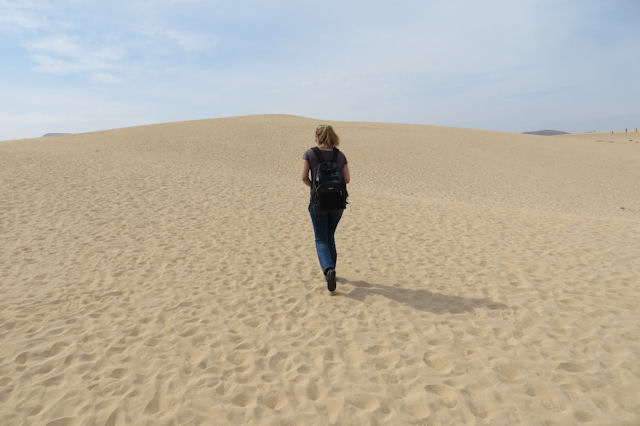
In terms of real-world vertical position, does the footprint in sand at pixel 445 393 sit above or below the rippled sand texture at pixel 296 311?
below

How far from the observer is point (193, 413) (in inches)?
135

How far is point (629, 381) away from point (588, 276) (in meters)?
3.56

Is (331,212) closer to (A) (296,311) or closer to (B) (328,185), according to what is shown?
(B) (328,185)

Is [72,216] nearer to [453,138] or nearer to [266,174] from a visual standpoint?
[266,174]

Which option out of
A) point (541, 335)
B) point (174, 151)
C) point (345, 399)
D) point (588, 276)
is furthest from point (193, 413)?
point (174, 151)

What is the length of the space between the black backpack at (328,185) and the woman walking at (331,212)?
1.8 inches

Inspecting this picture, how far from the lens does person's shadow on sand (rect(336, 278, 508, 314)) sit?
5.63 meters

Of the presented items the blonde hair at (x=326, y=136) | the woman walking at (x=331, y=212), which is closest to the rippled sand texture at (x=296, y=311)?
the woman walking at (x=331, y=212)

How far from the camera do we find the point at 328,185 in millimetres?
5176

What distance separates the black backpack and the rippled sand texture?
1642mm

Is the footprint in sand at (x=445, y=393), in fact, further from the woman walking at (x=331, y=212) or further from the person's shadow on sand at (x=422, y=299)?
the woman walking at (x=331, y=212)

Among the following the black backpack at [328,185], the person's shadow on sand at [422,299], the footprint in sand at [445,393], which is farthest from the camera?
the person's shadow on sand at [422,299]

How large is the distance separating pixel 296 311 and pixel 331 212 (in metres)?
1.60

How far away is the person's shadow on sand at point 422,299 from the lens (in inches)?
222
